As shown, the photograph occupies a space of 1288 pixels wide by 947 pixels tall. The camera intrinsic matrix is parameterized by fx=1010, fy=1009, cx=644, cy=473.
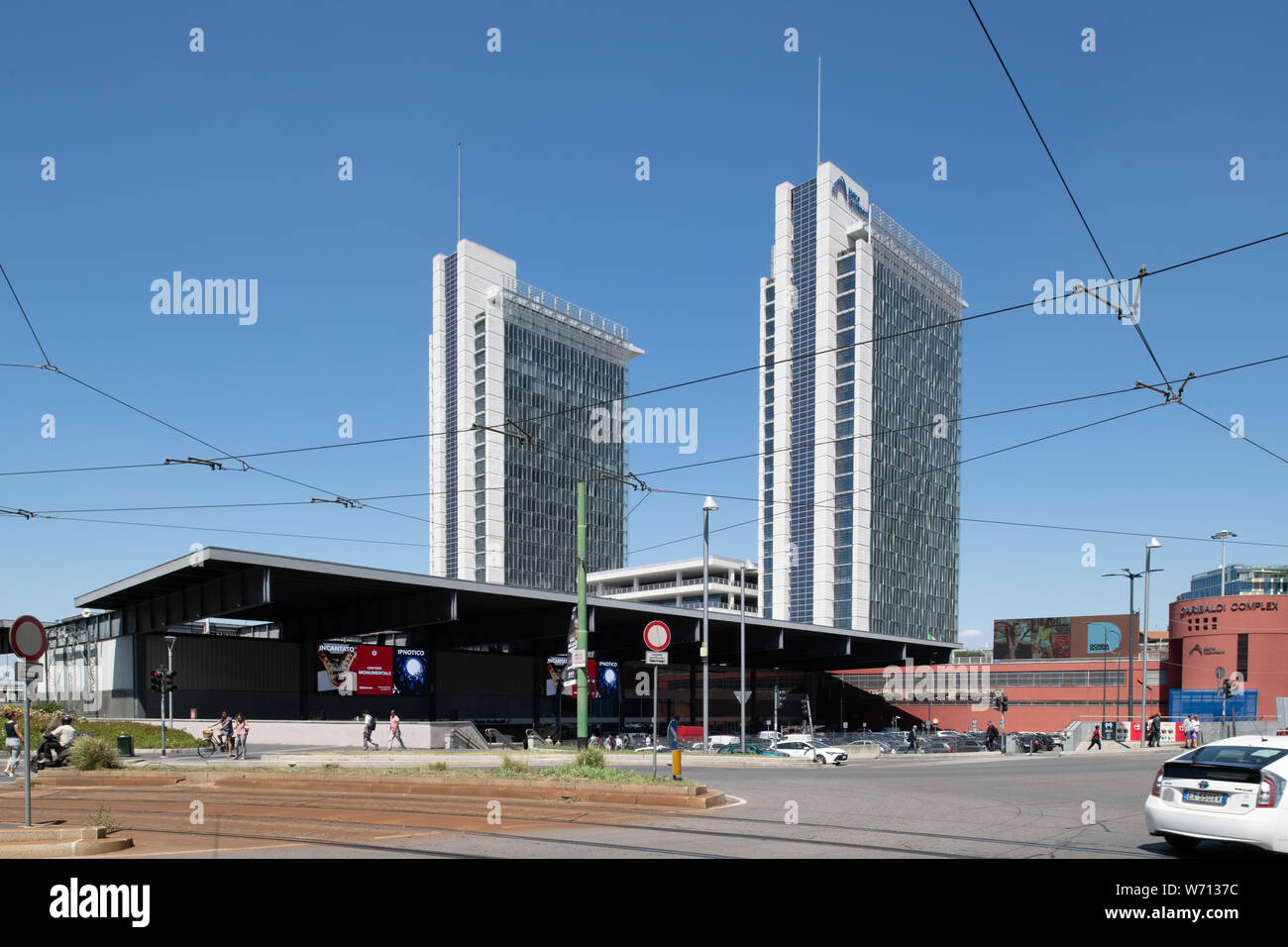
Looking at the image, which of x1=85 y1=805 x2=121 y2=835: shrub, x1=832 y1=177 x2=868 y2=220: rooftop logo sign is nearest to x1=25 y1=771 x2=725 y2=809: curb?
x1=85 y1=805 x2=121 y2=835: shrub

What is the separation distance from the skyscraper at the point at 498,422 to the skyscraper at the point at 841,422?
106 feet

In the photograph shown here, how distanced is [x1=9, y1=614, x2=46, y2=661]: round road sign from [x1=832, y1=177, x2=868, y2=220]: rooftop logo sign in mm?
146456

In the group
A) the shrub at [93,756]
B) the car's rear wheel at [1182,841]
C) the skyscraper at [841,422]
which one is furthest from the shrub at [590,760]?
the skyscraper at [841,422]

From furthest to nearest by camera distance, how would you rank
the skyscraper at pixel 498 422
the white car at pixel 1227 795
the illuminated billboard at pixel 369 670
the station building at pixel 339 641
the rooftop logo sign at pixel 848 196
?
the skyscraper at pixel 498 422, the rooftop logo sign at pixel 848 196, the illuminated billboard at pixel 369 670, the station building at pixel 339 641, the white car at pixel 1227 795

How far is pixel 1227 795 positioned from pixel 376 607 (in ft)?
159

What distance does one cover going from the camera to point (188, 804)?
703 inches

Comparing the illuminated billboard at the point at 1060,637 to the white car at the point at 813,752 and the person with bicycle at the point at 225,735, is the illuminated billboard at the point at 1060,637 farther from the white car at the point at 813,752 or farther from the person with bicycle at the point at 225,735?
the person with bicycle at the point at 225,735

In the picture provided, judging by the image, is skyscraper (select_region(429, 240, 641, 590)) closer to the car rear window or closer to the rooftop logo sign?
the rooftop logo sign

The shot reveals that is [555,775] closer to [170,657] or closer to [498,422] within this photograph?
[170,657]

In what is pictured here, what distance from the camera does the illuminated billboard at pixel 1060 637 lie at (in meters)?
115

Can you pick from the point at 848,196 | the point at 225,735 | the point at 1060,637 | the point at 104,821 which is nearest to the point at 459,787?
the point at 104,821

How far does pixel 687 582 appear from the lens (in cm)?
15250
